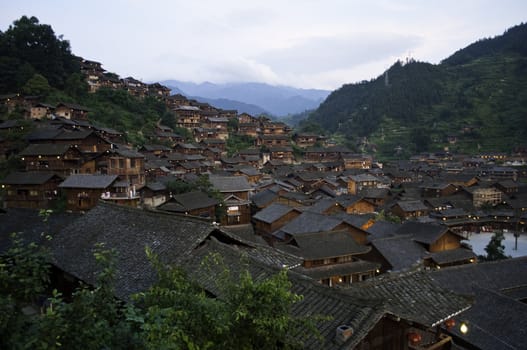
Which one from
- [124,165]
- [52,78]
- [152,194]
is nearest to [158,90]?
[52,78]

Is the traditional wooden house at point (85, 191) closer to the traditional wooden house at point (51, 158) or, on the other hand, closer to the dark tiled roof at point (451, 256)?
the traditional wooden house at point (51, 158)

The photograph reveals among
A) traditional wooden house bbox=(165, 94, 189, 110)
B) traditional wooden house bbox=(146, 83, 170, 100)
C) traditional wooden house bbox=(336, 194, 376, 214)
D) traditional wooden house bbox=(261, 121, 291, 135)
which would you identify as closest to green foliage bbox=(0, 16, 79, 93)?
traditional wooden house bbox=(165, 94, 189, 110)

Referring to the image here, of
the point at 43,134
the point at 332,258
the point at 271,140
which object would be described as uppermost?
the point at 43,134

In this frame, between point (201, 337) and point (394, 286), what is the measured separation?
6488mm

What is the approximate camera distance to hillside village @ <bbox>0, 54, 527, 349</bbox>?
9.06 m

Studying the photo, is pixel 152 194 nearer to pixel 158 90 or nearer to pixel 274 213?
pixel 274 213

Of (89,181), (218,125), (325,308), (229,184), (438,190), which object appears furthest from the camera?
(218,125)

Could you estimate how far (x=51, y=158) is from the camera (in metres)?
34.5

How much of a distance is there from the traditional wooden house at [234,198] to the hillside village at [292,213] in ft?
0.52

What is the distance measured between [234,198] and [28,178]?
21031 mm

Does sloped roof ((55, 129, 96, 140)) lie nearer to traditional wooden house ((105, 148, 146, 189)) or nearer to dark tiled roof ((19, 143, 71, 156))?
dark tiled roof ((19, 143, 71, 156))

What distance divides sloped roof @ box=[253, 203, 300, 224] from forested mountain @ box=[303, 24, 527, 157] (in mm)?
77261

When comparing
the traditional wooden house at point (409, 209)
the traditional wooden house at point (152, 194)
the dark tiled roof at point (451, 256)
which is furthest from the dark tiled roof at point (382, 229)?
the traditional wooden house at point (152, 194)

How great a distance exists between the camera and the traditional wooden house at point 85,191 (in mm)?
30984
